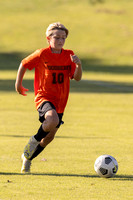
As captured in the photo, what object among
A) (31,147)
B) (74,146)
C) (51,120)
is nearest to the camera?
(51,120)

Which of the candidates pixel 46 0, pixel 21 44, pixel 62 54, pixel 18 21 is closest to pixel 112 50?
pixel 21 44

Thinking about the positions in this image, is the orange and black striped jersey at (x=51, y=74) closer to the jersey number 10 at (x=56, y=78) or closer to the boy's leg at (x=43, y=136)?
the jersey number 10 at (x=56, y=78)

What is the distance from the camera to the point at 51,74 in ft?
29.5

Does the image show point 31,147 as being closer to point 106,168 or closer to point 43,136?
point 43,136

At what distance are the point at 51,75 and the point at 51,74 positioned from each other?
1cm

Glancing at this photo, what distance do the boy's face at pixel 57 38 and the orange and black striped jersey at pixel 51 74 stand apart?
145 mm

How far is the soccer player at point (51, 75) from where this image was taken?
8938mm

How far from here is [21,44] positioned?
2955 inches

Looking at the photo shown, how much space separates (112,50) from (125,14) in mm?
15421

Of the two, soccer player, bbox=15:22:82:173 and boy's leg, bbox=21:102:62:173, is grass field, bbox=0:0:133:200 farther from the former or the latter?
soccer player, bbox=15:22:82:173

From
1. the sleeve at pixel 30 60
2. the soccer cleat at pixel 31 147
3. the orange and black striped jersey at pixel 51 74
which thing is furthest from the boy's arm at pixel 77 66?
the soccer cleat at pixel 31 147

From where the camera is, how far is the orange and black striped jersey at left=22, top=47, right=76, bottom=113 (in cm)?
900

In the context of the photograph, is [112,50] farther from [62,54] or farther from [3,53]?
[62,54]

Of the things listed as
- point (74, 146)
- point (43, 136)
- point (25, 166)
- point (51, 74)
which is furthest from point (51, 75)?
point (74, 146)
